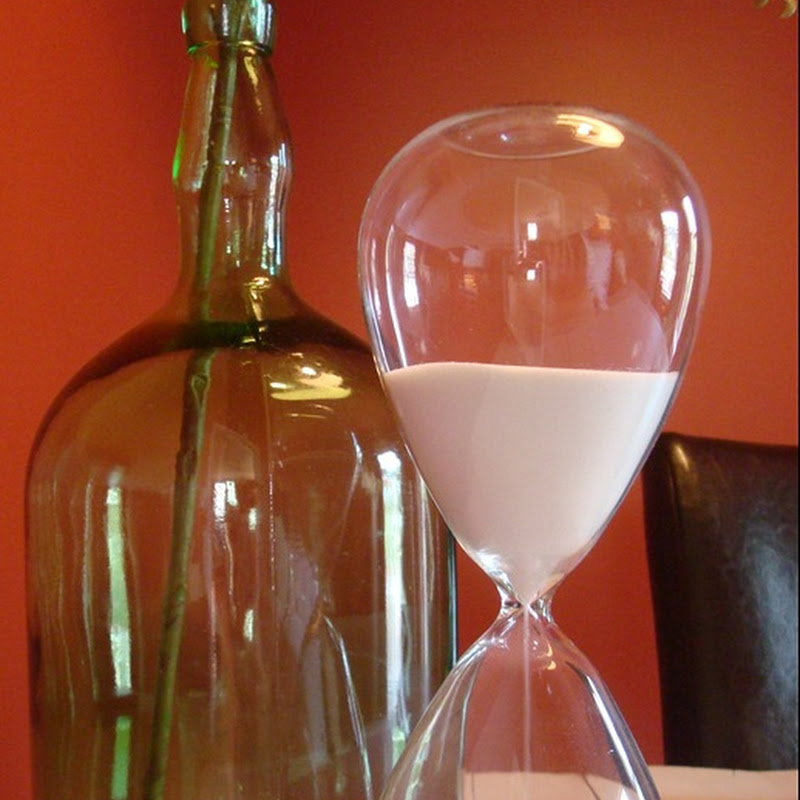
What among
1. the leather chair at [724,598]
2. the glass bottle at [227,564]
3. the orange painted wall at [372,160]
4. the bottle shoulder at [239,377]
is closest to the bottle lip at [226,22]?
the glass bottle at [227,564]

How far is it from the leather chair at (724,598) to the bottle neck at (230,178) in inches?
35.2

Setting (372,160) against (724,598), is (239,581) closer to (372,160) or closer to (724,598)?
(724,598)

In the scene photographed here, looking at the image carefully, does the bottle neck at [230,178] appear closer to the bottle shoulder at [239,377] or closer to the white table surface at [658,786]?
the bottle shoulder at [239,377]

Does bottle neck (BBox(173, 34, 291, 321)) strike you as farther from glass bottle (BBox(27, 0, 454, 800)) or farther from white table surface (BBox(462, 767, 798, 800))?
white table surface (BBox(462, 767, 798, 800))

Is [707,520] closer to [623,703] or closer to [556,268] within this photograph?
[623,703]

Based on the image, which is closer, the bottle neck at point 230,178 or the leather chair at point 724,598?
the bottle neck at point 230,178

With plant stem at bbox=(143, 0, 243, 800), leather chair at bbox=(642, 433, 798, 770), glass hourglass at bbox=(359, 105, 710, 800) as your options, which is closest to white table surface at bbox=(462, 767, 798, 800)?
glass hourglass at bbox=(359, 105, 710, 800)

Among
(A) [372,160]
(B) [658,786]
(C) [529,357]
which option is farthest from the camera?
(A) [372,160]

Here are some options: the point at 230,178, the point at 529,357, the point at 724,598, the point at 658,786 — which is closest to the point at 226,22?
the point at 230,178

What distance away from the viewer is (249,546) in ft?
1.41

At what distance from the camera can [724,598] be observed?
1359mm

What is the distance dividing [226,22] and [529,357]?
0.20 metres

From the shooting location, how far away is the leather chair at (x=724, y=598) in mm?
1336

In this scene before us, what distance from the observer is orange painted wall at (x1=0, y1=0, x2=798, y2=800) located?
0.75 m
